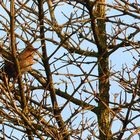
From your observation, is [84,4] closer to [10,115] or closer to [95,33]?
[95,33]

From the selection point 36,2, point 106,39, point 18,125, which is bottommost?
point 18,125

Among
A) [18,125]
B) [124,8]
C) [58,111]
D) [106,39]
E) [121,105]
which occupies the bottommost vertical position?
[18,125]

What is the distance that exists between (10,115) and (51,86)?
0.53m

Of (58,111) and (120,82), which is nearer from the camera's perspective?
(58,111)

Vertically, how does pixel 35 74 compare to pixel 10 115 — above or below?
above

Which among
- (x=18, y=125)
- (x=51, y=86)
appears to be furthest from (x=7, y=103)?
(x=51, y=86)

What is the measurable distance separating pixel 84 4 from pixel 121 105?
145 cm

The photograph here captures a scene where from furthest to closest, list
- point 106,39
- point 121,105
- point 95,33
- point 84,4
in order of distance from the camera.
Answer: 1. point 106,39
2. point 95,33
3. point 84,4
4. point 121,105

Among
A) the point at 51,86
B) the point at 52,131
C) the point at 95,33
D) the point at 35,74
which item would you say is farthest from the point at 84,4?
the point at 52,131

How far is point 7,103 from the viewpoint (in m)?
4.22

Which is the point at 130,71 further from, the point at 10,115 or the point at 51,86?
the point at 10,115

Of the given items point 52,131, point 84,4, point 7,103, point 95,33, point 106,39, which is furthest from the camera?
point 106,39

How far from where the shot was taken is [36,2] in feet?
15.6

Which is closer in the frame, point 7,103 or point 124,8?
point 7,103
